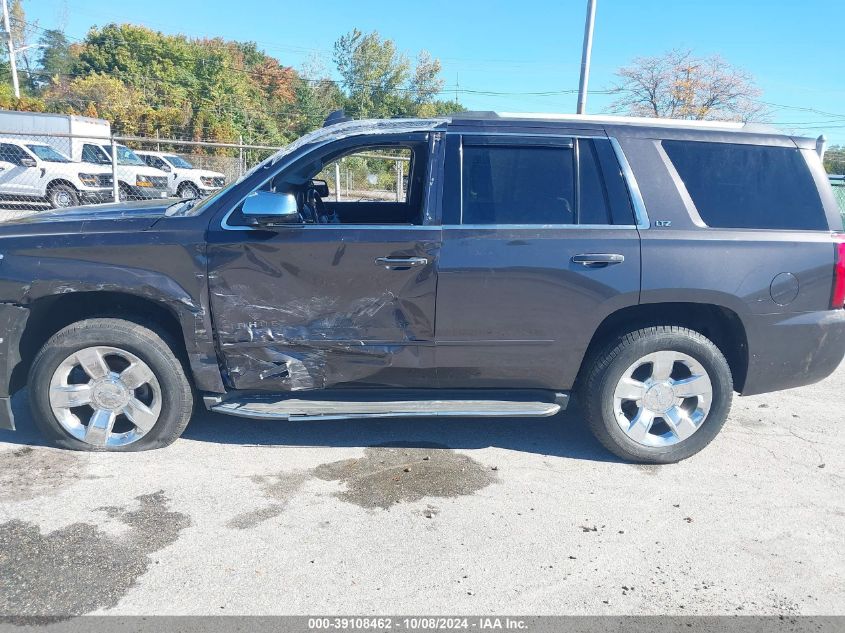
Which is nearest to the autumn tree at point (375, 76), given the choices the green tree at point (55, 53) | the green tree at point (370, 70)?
the green tree at point (370, 70)

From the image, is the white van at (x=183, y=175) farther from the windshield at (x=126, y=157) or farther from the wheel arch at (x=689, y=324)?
the wheel arch at (x=689, y=324)

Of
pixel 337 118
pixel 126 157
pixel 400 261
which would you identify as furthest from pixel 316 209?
pixel 126 157

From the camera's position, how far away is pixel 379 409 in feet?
12.7

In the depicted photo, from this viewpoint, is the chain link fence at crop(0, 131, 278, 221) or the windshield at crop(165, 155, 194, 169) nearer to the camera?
the chain link fence at crop(0, 131, 278, 221)

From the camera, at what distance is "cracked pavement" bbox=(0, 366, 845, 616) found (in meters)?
2.79

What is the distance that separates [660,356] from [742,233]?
85 cm

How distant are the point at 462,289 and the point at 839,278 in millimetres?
2214

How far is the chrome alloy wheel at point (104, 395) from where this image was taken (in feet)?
12.5

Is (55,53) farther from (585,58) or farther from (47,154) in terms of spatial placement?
(585,58)

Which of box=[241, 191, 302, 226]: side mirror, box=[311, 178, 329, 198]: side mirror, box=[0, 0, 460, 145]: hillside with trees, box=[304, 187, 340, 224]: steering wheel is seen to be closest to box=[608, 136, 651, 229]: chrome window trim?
box=[304, 187, 340, 224]: steering wheel

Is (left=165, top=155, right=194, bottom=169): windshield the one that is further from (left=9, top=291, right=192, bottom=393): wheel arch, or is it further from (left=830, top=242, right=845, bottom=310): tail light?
(left=830, top=242, right=845, bottom=310): tail light

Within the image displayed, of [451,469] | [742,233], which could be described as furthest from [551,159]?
[451,469]

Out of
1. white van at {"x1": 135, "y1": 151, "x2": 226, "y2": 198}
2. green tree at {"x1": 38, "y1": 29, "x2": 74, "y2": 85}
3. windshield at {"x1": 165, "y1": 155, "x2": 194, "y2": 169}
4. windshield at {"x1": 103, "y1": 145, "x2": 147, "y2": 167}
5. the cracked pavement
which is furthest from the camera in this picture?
green tree at {"x1": 38, "y1": 29, "x2": 74, "y2": 85}

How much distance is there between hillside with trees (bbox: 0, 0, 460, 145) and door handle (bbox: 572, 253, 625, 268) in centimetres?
3153
